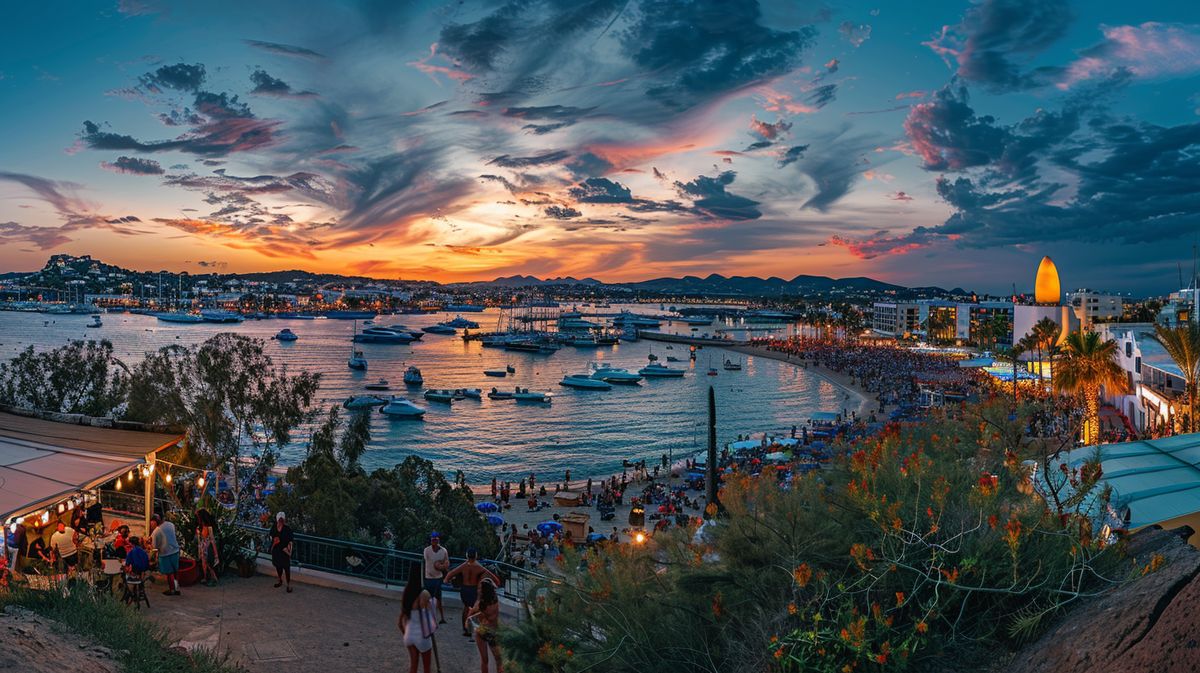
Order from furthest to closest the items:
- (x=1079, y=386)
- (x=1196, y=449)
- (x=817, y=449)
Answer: (x=817, y=449) → (x=1079, y=386) → (x=1196, y=449)

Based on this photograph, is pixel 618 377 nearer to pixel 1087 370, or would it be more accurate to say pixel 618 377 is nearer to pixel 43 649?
pixel 1087 370

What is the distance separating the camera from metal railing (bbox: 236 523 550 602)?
952 cm

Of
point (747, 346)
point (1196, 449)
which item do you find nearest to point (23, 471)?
point (1196, 449)

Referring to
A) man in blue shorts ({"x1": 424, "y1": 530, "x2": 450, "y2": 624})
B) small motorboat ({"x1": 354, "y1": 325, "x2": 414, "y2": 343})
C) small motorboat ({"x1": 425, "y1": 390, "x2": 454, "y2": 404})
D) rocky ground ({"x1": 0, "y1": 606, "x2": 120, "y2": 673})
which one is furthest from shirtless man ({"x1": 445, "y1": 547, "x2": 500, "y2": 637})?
small motorboat ({"x1": 354, "y1": 325, "x2": 414, "y2": 343})

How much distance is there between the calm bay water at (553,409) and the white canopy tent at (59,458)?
26.6 metres

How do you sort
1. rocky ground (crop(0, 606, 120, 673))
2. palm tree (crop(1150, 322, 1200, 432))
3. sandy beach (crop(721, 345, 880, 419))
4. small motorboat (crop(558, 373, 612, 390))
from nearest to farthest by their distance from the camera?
rocky ground (crop(0, 606, 120, 673)), palm tree (crop(1150, 322, 1200, 432)), sandy beach (crop(721, 345, 880, 419)), small motorboat (crop(558, 373, 612, 390))

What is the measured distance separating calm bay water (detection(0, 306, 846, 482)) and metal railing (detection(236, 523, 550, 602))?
84.5 feet

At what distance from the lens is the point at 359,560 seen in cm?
1016

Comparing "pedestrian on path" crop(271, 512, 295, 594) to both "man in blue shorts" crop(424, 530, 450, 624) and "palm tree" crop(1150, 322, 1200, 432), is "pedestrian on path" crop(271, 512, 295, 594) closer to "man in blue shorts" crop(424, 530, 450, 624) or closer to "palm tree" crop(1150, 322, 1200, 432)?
"man in blue shorts" crop(424, 530, 450, 624)

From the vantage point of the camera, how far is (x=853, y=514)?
5445 millimetres

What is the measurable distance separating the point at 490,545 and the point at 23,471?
9.63 m

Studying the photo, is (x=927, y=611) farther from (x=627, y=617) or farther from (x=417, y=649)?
(x=417, y=649)

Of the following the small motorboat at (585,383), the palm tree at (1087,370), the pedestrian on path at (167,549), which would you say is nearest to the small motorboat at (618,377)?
the small motorboat at (585,383)

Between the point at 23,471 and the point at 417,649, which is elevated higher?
the point at 23,471
